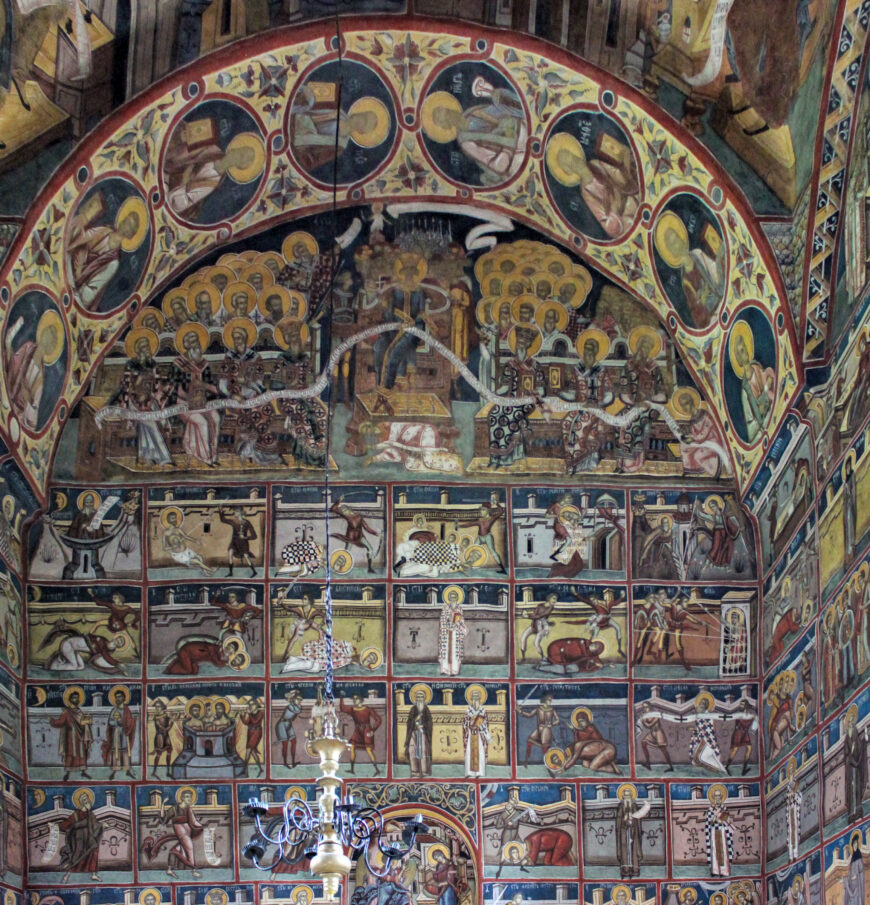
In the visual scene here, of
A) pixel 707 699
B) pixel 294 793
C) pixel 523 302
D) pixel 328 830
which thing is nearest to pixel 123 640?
pixel 294 793

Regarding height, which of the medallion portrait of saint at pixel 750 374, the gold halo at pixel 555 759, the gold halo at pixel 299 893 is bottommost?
the gold halo at pixel 299 893

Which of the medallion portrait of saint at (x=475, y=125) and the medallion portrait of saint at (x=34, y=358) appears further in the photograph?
the medallion portrait of saint at (x=475, y=125)

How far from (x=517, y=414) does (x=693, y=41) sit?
3.80m

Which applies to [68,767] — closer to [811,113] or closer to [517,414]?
[517,414]

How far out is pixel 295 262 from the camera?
1589cm

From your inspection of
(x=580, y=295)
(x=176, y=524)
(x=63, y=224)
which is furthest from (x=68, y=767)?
(x=580, y=295)

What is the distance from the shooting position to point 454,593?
14.9 m

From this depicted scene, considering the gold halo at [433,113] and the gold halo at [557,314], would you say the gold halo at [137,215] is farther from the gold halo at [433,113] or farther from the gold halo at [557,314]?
the gold halo at [557,314]

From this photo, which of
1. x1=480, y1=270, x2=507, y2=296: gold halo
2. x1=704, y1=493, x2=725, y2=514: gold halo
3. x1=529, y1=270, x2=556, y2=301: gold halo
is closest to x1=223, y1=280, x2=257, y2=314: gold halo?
x1=480, y1=270, x2=507, y2=296: gold halo

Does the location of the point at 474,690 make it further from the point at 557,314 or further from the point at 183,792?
the point at 557,314

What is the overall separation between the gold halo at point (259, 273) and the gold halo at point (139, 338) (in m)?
0.98

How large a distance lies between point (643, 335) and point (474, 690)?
3.71m

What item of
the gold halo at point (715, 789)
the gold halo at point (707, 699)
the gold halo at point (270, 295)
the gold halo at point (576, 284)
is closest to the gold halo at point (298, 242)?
the gold halo at point (270, 295)

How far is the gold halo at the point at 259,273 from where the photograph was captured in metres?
15.8
